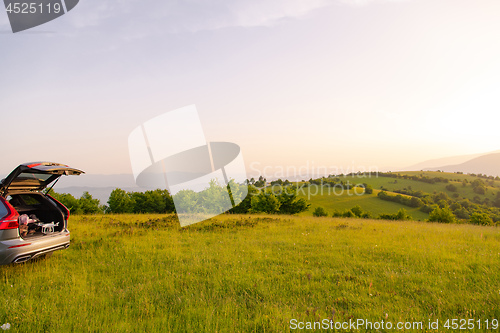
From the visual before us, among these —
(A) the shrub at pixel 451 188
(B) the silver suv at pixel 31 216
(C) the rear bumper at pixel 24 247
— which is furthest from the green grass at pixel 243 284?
(A) the shrub at pixel 451 188

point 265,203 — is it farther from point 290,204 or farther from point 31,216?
point 31,216

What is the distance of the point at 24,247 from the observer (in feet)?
19.8

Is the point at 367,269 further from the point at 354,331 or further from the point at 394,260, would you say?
the point at 354,331

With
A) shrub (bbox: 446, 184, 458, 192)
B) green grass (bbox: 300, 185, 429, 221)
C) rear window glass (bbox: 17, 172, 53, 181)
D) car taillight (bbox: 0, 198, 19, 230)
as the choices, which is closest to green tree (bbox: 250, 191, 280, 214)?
rear window glass (bbox: 17, 172, 53, 181)

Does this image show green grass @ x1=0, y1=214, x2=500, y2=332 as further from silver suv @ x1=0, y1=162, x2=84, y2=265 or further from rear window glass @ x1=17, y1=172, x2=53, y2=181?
rear window glass @ x1=17, y1=172, x2=53, y2=181

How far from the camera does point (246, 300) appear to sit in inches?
206

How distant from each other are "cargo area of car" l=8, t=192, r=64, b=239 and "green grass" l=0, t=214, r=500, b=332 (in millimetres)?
944

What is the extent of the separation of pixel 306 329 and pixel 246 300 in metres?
1.44

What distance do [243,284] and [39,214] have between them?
6905 millimetres

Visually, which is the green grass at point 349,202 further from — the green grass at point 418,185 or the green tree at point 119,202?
the green tree at point 119,202

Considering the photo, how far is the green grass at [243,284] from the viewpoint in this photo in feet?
14.6

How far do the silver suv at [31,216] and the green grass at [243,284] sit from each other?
699 millimetres

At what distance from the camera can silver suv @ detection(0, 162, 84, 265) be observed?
5914mm

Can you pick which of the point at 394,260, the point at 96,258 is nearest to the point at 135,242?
the point at 96,258
